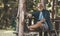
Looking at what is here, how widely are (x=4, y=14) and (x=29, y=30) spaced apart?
7.81m

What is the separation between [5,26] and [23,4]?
9275 millimetres

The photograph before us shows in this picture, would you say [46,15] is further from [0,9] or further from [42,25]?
[0,9]

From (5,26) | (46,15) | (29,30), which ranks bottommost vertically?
(5,26)

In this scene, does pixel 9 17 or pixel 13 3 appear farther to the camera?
pixel 9 17

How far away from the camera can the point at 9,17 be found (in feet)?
47.4

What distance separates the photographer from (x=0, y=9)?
1397cm

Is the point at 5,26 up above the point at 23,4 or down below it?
below

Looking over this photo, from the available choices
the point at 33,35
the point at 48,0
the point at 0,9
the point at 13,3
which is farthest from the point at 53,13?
the point at 0,9

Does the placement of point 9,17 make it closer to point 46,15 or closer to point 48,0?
point 48,0

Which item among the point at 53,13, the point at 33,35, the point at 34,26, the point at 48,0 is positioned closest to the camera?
the point at 34,26

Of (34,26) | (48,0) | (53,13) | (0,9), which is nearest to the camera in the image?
(34,26)

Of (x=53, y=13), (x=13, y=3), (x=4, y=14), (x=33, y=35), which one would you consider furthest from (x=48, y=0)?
(x=33, y=35)

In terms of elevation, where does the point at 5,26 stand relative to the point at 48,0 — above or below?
below

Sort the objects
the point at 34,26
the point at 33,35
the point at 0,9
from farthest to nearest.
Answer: the point at 0,9 → the point at 33,35 → the point at 34,26
